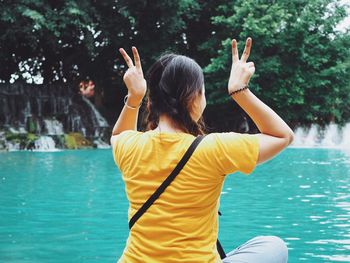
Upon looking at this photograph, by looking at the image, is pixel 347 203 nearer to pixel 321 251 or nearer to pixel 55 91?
pixel 321 251

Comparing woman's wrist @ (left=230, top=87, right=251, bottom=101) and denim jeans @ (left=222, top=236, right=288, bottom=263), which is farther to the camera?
denim jeans @ (left=222, top=236, right=288, bottom=263)

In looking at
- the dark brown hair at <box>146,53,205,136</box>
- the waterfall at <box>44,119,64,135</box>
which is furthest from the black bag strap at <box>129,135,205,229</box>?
the waterfall at <box>44,119,64,135</box>

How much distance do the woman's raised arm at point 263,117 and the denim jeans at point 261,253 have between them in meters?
0.49

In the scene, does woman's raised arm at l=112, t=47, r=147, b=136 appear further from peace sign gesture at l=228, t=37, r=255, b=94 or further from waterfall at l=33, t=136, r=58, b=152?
waterfall at l=33, t=136, r=58, b=152

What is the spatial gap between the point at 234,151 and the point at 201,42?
29.3 metres

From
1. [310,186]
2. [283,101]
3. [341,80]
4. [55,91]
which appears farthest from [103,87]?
[310,186]

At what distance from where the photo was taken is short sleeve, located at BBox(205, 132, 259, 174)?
196 centimetres

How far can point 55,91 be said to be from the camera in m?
27.4

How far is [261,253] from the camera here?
2.35 m

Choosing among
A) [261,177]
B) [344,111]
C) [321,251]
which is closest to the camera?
[321,251]

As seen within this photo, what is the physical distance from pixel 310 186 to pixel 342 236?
14.4 ft

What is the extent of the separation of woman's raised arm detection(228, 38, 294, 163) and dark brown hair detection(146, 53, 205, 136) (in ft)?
0.47

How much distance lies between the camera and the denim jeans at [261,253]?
7.65 ft

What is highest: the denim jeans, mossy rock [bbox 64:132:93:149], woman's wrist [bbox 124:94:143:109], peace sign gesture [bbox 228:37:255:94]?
peace sign gesture [bbox 228:37:255:94]
